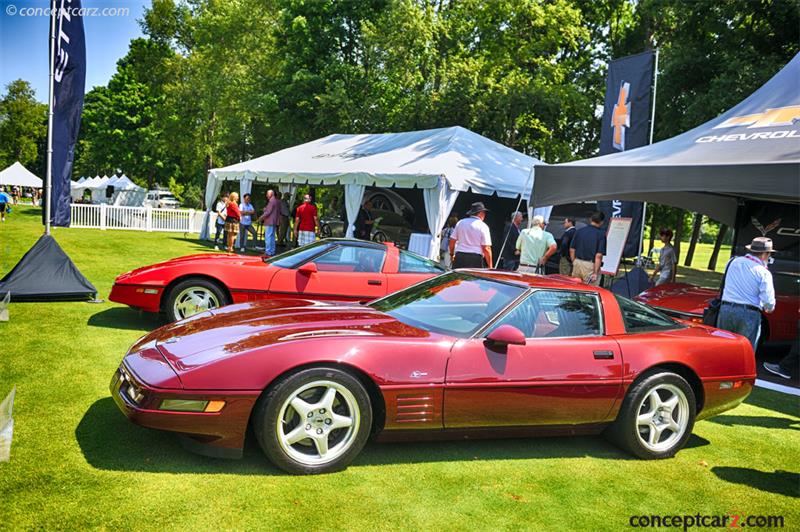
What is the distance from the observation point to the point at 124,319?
7.42m

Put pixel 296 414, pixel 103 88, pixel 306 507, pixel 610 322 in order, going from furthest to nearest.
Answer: pixel 103 88, pixel 610 322, pixel 296 414, pixel 306 507

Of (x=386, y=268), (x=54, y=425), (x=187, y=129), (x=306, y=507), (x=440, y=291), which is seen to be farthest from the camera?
(x=187, y=129)

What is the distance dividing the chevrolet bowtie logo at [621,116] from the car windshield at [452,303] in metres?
8.33

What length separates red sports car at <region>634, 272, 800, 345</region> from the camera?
816cm

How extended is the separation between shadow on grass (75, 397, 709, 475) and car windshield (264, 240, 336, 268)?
291 cm

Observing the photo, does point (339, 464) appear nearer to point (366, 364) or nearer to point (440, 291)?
point (366, 364)

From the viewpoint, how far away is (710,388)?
4594 mm

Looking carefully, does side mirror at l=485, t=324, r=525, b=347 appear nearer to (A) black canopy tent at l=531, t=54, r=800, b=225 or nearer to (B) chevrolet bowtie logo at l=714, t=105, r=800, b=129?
(A) black canopy tent at l=531, t=54, r=800, b=225

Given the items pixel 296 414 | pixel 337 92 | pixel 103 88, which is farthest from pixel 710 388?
pixel 103 88

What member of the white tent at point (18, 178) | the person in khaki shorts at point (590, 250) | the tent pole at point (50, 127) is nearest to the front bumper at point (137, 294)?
the tent pole at point (50, 127)

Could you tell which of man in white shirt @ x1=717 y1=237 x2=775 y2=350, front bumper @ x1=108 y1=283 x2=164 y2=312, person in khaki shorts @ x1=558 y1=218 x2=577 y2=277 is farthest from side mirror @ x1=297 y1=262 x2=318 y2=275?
person in khaki shorts @ x1=558 y1=218 x2=577 y2=277

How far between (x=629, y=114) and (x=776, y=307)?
5.10 metres

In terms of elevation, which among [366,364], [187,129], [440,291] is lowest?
[366,364]

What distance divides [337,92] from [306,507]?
2681cm
